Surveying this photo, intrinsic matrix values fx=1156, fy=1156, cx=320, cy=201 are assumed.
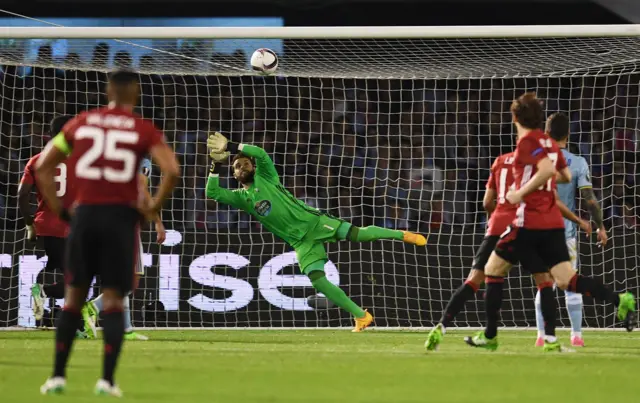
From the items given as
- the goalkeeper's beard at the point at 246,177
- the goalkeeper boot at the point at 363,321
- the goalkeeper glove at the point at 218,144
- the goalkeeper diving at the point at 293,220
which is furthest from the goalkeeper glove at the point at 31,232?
the goalkeeper boot at the point at 363,321

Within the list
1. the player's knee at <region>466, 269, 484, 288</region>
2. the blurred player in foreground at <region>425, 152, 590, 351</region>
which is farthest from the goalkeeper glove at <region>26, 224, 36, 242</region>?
the player's knee at <region>466, 269, 484, 288</region>

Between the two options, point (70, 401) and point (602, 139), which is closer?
point (70, 401)

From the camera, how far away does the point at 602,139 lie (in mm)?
15227

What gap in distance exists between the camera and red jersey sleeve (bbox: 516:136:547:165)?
7734 mm

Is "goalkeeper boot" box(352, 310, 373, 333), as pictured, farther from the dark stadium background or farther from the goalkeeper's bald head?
the dark stadium background

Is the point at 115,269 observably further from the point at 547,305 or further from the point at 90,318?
the point at 90,318

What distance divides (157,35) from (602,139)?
6804mm

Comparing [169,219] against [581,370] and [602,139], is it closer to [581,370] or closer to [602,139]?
[602,139]

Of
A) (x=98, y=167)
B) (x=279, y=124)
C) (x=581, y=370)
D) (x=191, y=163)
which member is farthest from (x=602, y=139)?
(x=98, y=167)

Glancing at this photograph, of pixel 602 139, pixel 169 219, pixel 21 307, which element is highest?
pixel 602 139

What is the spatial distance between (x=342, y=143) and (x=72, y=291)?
10150 millimetres

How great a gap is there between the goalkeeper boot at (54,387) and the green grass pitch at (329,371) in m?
0.06

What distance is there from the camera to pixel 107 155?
214 inches

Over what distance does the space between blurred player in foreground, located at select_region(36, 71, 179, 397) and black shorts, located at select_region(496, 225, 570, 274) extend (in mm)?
3204
